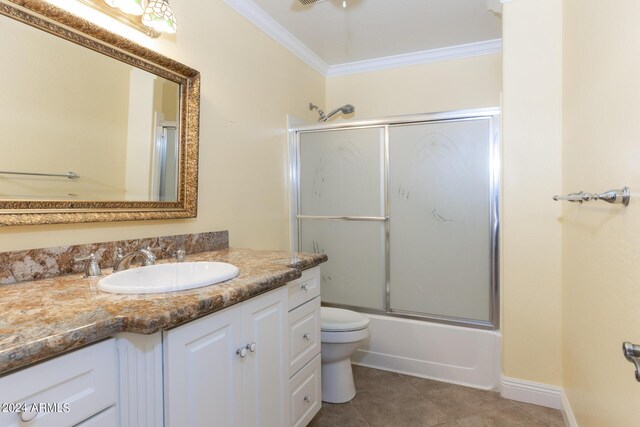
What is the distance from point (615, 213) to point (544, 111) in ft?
3.42

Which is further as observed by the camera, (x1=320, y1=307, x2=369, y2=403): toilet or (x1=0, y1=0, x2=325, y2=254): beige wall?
(x1=320, y1=307, x2=369, y2=403): toilet

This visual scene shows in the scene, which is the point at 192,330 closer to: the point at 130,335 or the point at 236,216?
the point at 130,335

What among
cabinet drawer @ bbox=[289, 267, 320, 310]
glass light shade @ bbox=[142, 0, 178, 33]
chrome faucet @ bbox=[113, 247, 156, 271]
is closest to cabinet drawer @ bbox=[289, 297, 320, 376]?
cabinet drawer @ bbox=[289, 267, 320, 310]

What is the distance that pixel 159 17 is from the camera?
1440 millimetres

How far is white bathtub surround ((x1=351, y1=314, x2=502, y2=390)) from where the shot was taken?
2.12 m

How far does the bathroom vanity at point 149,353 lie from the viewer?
2.19 feet

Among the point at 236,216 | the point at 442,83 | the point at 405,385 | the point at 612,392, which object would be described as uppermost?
the point at 442,83

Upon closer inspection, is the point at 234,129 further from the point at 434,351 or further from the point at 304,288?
the point at 434,351

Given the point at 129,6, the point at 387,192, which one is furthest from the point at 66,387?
the point at 387,192

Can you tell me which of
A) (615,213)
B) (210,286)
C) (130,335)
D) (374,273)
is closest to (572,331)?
(615,213)

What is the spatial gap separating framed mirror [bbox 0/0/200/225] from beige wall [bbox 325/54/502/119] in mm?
1746

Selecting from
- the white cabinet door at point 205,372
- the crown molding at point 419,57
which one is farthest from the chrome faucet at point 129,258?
the crown molding at point 419,57

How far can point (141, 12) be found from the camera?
1413mm

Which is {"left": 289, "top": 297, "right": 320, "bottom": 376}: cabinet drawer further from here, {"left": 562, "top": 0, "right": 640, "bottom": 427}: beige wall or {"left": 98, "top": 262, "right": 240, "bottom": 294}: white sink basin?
{"left": 562, "top": 0, "right": 640, "bottom": 427}: beige wall
